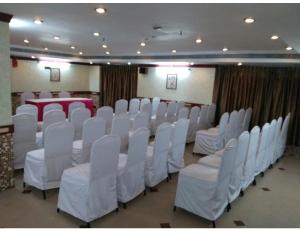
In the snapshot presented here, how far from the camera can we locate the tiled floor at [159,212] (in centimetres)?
300

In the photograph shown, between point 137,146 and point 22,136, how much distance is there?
2.19 m

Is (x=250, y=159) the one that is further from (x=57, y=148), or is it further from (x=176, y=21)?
(x=57, y=148)

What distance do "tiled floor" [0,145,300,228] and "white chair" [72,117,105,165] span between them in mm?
665

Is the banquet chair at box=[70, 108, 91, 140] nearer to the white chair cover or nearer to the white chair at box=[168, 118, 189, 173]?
the white chair cover

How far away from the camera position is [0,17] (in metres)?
3.52

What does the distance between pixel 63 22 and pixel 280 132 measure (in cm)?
510

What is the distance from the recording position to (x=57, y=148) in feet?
11.7

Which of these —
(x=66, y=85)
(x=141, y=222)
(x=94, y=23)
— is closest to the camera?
A: (x=141, y=222)

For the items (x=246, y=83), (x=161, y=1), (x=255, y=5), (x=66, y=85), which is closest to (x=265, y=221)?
(x=255, y=5)

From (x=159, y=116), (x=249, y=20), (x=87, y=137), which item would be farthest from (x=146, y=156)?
(x=159, y=116)

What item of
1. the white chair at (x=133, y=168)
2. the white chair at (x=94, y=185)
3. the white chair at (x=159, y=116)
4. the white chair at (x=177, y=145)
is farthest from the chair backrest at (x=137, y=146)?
the white chair at (x=159, y=116)

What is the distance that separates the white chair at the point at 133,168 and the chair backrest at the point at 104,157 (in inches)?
10.4

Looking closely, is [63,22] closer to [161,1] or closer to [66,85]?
[161,1]

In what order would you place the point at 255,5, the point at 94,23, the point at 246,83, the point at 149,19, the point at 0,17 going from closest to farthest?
the point at 255,5
the point at 0,17
the point at 149,19
the point at 94,23
the point at 246,83
